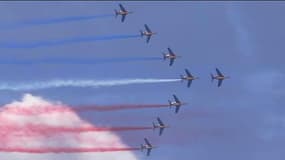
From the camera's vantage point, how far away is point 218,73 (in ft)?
587

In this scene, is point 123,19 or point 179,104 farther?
point 179,104

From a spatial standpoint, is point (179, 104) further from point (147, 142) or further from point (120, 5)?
point (120, 5)

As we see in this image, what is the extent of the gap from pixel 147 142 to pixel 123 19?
22214 mm

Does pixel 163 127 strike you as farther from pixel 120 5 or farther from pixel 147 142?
pixel 120 5

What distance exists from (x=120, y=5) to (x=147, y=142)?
76.6 feet

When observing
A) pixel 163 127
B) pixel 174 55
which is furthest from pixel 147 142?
pixel 174 55

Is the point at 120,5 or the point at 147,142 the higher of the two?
the point at 120,5

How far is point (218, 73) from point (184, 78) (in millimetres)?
5722

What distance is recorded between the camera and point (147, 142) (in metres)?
179

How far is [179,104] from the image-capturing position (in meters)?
178

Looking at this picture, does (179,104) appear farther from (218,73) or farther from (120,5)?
(120,5)

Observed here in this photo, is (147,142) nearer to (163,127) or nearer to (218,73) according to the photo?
(163,127)

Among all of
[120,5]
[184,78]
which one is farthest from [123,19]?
[184,78]

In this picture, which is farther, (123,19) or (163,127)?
(163,127)
